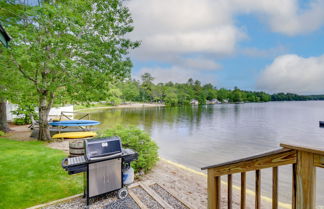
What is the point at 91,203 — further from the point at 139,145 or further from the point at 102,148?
the point at 139,145

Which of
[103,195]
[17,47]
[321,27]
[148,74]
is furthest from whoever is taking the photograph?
[148,74]

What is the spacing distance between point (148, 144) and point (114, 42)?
5079mm

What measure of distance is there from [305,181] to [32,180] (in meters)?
4.75

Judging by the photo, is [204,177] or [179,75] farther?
[179,75]

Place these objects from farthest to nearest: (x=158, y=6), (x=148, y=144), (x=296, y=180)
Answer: (x=158, y=6) → (x=148, y=144) → (x=296, y=180)

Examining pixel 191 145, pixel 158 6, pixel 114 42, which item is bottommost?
pixel 191 145

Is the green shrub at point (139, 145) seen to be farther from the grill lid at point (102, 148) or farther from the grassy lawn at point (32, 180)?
the grill lid at point (102, 148)

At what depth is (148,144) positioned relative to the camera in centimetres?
499

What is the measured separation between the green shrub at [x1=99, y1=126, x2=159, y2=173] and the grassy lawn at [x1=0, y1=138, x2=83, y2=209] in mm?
1318

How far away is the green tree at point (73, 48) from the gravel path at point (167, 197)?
4993mm

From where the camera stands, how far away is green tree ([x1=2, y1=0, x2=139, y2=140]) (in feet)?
19.7

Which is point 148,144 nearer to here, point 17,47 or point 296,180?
point 296,180

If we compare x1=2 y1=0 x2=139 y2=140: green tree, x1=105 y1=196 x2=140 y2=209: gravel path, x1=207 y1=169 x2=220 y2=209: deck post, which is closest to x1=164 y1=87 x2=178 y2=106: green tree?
x1=2 y1=0 x2=139 y2=140: green tree

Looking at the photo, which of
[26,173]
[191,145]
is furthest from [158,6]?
[26,173]
